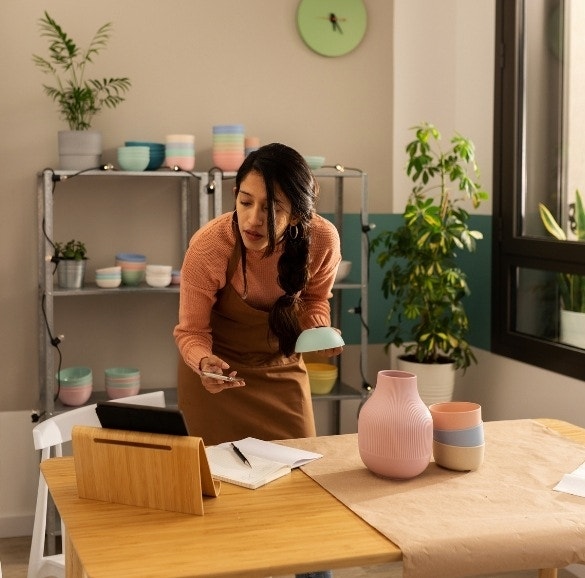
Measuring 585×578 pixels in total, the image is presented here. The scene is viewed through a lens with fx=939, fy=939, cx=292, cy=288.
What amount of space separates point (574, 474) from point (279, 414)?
897 millimetres

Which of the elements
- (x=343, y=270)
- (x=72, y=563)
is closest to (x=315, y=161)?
(x=343, y=270)

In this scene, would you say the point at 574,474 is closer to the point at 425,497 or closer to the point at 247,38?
the point at 425,497

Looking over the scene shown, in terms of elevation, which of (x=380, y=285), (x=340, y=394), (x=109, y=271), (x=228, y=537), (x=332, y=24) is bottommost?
(x=340, y=394)

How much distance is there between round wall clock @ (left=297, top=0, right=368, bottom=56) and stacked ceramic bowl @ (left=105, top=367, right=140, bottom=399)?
158cm

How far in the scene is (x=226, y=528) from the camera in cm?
166

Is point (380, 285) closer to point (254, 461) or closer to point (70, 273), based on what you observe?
point (70, 273)

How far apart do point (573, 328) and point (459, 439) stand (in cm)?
171

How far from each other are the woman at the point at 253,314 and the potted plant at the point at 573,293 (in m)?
1.28

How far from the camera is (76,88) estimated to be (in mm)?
3627

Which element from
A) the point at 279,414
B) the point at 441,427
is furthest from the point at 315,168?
the point at 441,427

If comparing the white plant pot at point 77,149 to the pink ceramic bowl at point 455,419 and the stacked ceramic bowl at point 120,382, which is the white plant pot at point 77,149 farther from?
the pink ceramic bowl at point 455,419

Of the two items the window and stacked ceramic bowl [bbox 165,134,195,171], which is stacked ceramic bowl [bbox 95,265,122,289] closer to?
stacked ceramic bowl [bbox 165,134,195,171]

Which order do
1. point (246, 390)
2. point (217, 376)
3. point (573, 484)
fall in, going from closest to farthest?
1. point (573, 484)
2. point (217, 376)
3. point (246, 390)

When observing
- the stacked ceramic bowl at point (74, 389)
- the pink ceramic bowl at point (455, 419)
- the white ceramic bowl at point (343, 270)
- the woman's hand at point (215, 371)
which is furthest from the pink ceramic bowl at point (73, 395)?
the pink ceramic bowl at point (455, 419)
